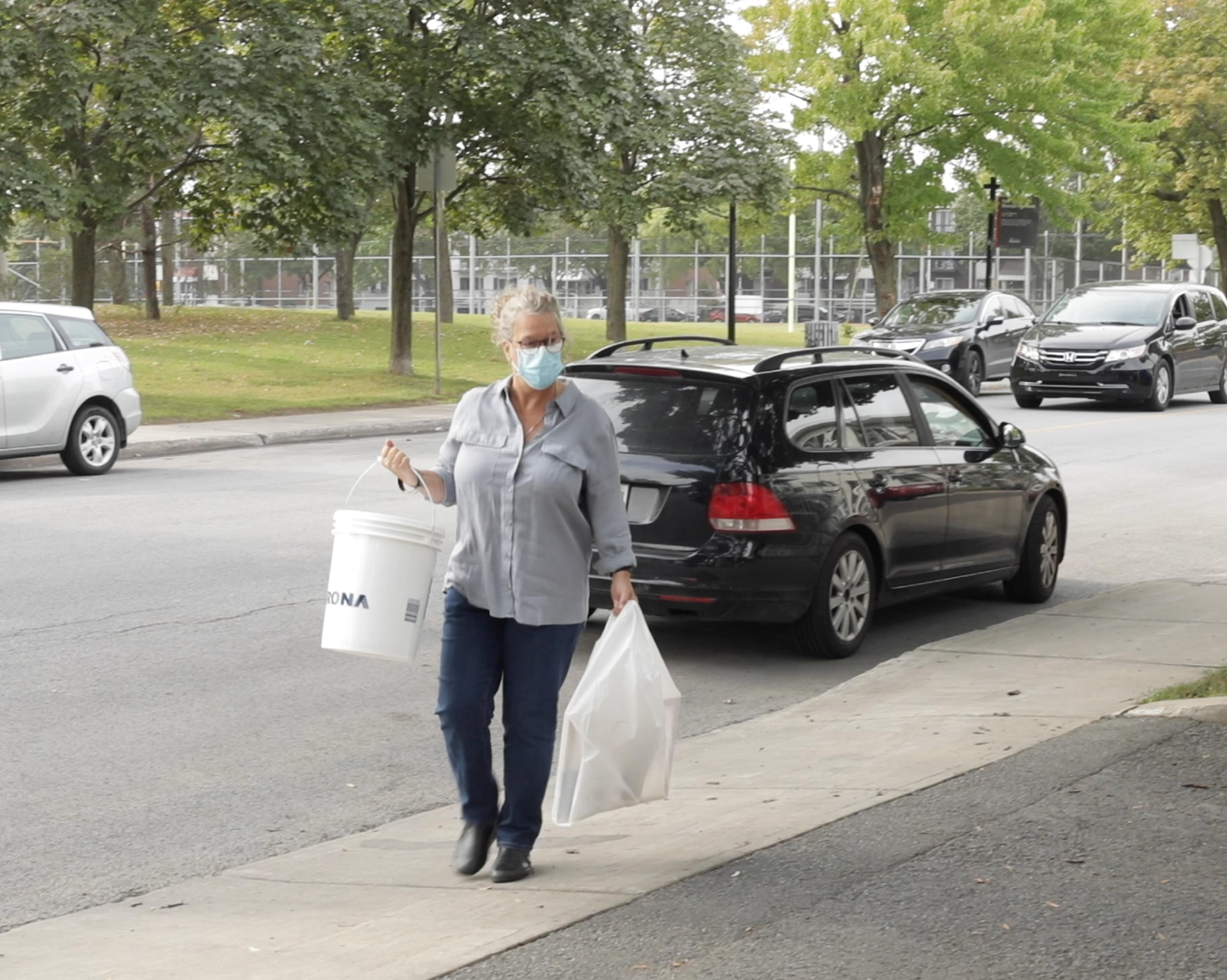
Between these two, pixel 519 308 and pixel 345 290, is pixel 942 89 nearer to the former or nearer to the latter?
pixel 345 290

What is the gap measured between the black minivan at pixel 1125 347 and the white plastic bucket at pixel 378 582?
71.4ft

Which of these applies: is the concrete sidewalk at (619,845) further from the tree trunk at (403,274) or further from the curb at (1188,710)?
the tree trunk at (403,274)

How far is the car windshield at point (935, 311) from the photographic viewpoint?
97.5 ft

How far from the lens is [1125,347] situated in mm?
26094

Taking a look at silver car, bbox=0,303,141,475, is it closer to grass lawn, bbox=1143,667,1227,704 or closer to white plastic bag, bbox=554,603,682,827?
grass lawn, bbox=1143,667,1227,704

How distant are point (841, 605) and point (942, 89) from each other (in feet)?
92.1

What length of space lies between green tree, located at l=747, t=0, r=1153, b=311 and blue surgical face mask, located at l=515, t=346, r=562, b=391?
31338 millimetres

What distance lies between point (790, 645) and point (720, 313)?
179 feet

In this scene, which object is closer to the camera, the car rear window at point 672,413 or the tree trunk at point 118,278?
the car rear window at point 672,413

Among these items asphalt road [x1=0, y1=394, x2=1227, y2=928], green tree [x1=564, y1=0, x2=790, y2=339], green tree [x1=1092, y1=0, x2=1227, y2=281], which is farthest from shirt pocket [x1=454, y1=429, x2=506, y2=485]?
green tree [x1=1092, y1=0, x2=1227, y2=281]

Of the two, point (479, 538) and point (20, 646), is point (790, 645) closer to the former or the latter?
point (20, 646)

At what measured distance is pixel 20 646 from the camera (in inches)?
340

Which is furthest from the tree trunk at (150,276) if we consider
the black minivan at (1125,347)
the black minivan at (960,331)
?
the black minivan at (1125,347)

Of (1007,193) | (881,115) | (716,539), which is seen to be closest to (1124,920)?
(716,539)
